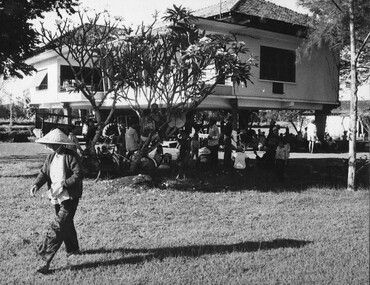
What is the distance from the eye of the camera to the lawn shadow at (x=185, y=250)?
569cm

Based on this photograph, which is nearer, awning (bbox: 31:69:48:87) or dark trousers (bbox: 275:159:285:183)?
→ dark trousers (bbox: 275:159:285:183)

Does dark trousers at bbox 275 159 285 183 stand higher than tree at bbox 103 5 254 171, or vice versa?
tree at bbox 103 5 254 171

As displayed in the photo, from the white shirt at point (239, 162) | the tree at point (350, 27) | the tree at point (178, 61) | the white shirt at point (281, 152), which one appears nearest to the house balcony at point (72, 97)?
the tree at point (178, 61)

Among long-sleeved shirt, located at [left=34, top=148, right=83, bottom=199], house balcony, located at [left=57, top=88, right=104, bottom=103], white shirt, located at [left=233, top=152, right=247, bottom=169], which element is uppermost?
house balcony, located at [left=57, top=88, right=104, bottom=103]

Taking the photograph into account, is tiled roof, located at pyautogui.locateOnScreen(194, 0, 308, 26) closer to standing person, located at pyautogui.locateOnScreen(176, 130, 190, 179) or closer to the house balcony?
the house balcony

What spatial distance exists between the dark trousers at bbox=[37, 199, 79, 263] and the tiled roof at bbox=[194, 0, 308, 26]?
46.5 feet

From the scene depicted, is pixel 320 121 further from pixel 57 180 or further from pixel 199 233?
pixel 57 180

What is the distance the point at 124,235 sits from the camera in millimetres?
7051

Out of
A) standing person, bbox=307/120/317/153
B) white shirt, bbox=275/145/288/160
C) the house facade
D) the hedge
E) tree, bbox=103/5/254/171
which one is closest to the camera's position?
tree, bbox=103/5/254/171

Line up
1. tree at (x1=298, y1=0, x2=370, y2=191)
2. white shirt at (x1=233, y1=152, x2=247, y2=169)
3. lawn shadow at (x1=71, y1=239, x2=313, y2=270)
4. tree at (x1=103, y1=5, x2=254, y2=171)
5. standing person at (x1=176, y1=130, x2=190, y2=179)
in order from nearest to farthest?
lawn shadow at (x1=71, y1=239, x2=313, y2=270)
tree at (x1=298, y1=0, x2=370, y2=191)
tree at (x1=103, y1=5, x2=254, y2=171)
standing person at (x1=176, y1=130, x2=190, y2=179)
white shirt at (x1=233, y1=152, x2=247, y2=169)

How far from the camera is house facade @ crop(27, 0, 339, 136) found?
1831cm

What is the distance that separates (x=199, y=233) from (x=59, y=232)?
2458 mm

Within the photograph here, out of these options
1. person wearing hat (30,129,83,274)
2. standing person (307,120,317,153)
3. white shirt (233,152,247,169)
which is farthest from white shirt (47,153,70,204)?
standing person (307,120,317,153)

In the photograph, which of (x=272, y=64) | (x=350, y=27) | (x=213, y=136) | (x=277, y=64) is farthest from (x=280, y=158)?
(x=277, y=64)
